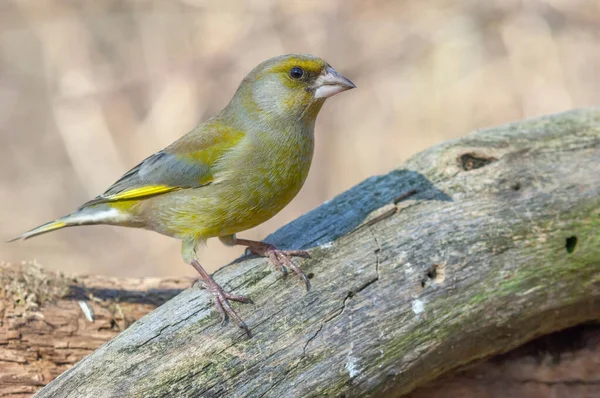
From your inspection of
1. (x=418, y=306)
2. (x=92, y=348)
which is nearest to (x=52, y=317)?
(x=92, y=348)

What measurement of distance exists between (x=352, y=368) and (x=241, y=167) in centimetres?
131

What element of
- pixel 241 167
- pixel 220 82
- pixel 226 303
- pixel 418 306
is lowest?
pixel 418 306

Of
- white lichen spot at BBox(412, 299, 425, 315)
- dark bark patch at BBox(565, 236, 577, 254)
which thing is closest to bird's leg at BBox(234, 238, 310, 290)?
white lichen spot at BBox(412, 299, 425, 315)

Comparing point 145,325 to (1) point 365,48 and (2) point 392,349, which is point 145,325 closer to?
(2) point 392,349

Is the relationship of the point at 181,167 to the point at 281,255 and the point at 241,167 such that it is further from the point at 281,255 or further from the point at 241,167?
the point at 281,255

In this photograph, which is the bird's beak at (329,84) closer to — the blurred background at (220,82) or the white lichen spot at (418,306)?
the white lichen spot at (418,306)

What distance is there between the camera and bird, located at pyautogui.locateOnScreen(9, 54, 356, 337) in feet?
14.0

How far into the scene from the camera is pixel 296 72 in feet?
14.5

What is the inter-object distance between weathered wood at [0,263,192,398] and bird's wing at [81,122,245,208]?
22.0 inches

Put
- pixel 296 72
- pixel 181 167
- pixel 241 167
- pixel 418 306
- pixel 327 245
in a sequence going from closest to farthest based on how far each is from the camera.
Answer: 1. pixel 418 306
2. pixel 327 245
3. pixel 241 167
4. pixel 296 72
5. pixel 181 167

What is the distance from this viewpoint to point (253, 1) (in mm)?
9867

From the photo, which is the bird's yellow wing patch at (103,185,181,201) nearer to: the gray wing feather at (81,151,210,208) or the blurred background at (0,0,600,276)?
the gray wing feather at (81,151,210,208)

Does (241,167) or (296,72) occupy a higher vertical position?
(296,72)

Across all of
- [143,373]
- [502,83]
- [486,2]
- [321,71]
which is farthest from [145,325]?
[486,2]
